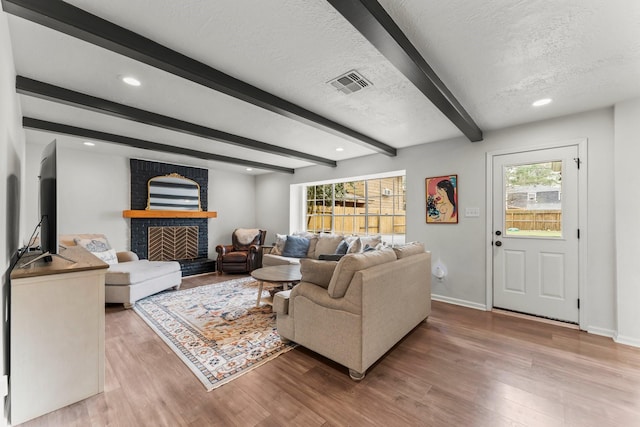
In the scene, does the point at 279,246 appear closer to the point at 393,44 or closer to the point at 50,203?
the point at 50,203

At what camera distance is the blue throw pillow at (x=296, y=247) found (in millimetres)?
5148

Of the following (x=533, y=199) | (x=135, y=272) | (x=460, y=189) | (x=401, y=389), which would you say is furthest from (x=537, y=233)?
(x=135, y=272)

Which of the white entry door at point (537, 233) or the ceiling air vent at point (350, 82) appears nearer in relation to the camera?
the ceiling air vent at point (350, 82)

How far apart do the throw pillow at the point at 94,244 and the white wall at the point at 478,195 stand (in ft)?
13.5

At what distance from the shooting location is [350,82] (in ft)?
7.47

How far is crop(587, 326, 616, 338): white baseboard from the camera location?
2.73 metres

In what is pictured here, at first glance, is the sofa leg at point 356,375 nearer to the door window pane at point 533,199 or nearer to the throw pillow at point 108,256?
the door window pane at point 533,199

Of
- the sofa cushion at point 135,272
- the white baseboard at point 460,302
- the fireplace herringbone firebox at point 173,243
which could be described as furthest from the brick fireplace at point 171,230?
the white baseboard at point 460,302

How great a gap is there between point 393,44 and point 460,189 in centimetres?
276

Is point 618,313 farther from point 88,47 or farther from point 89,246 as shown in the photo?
point 89,246

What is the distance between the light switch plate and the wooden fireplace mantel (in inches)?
199

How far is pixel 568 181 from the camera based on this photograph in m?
3.00

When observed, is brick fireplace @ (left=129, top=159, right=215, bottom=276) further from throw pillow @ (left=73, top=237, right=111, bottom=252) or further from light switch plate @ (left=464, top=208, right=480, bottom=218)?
light switch plate @ (left=464, top=208, right=480, bottom=218)

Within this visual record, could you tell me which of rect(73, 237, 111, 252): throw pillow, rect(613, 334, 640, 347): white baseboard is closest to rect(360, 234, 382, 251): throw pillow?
rect(613, 334, 640, 347): white baseboard
